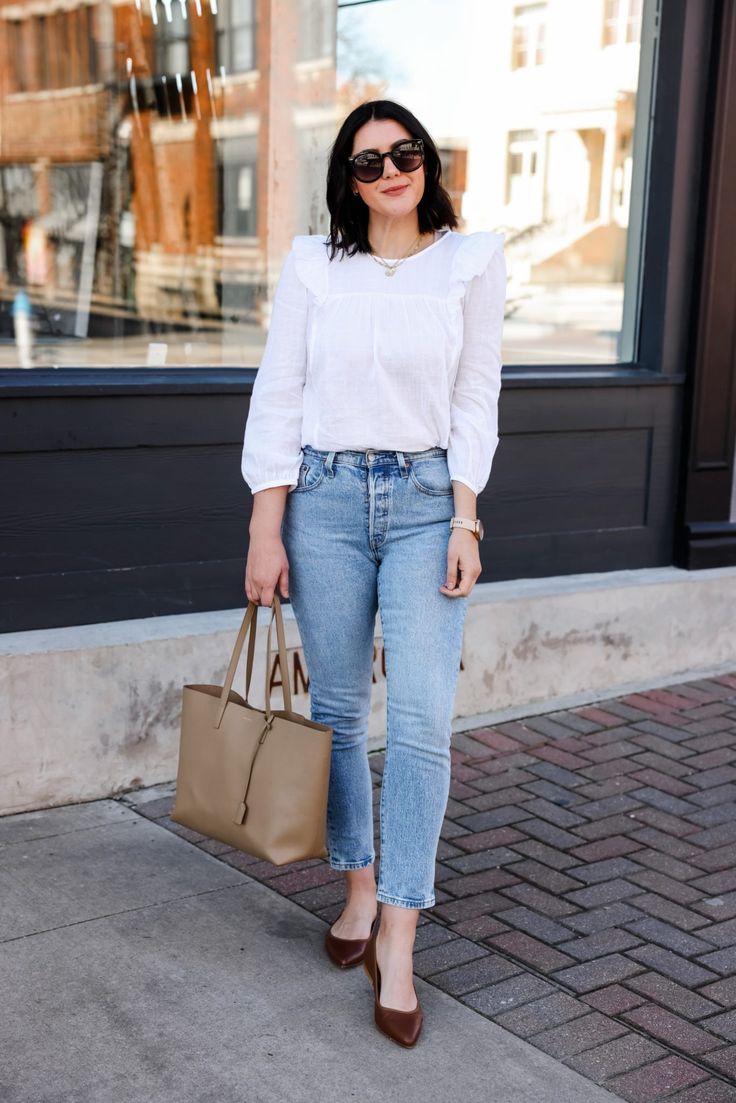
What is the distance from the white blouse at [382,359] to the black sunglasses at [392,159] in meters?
0.17

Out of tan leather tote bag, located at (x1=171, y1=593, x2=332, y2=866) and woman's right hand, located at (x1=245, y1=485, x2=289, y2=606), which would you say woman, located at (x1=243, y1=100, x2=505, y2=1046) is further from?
tan leather tote bag, located at (x1=171, y1=593, x2=332, y2=866)

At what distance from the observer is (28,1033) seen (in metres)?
2.63

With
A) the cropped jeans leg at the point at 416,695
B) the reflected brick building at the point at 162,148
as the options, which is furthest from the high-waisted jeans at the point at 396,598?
the reflected brick building at the point at 162,148

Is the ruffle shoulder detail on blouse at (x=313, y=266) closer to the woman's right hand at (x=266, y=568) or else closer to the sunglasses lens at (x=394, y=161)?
the sunglasses lens at (x=394, y=161)

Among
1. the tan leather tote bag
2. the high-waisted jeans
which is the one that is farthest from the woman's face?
the tan leather tote bag

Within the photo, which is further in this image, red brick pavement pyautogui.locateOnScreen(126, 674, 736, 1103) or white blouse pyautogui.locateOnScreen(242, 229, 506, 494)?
red brick pavement pyautogui.locateOnScreen(126, 674, 736, 1103)

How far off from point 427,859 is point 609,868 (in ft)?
3.48

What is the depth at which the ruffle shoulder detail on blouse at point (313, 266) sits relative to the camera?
8.82ft

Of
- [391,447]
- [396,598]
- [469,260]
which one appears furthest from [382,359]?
[396,598]

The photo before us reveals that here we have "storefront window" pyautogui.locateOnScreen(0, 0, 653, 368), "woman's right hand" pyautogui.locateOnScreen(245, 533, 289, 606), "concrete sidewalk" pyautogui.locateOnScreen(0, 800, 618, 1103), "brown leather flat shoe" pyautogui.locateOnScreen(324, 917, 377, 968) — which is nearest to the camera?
"concrete sidewalk" pyautogui.locateOnScreen(0, 800, 618, 1103)

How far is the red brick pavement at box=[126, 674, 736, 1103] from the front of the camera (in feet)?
9.06

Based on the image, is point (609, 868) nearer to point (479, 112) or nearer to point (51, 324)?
point (51, 324)

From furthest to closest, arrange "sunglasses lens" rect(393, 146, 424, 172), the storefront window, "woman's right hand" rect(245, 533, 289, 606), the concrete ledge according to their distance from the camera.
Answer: the storefront window < the concrete ledge < "woman's right hand" rect(245, 533, 289, 606) < "sunglasses lens" rect(393, 146, 424, 172)

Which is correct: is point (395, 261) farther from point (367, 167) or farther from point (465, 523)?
point (465, 523)
